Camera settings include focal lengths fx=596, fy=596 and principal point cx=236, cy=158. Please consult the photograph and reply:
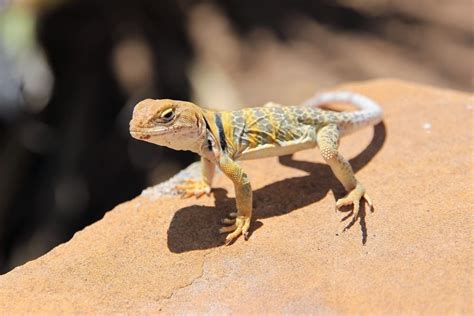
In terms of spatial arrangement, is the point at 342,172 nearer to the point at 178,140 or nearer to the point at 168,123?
the point at 178,140

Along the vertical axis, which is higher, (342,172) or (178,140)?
(178,140)

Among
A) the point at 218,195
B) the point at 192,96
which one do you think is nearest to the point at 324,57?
the point at 192,96

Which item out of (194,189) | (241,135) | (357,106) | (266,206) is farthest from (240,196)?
(357,106)

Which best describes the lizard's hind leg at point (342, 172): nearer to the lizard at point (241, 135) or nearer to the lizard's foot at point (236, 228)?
the lizard at point (241, 135)

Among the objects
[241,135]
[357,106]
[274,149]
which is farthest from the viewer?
[357,106]

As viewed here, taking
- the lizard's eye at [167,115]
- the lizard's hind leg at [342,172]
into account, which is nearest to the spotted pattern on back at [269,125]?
the lizard's hind leg at [342,172]

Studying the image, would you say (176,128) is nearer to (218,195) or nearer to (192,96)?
(218,195)

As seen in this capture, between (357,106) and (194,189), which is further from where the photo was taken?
(357,106)

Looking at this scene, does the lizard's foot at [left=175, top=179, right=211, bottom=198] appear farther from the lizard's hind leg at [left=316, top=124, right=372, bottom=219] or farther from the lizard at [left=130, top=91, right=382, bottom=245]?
the lizard's hind leg at [left=316, top=124, right=372, bottom=219]
